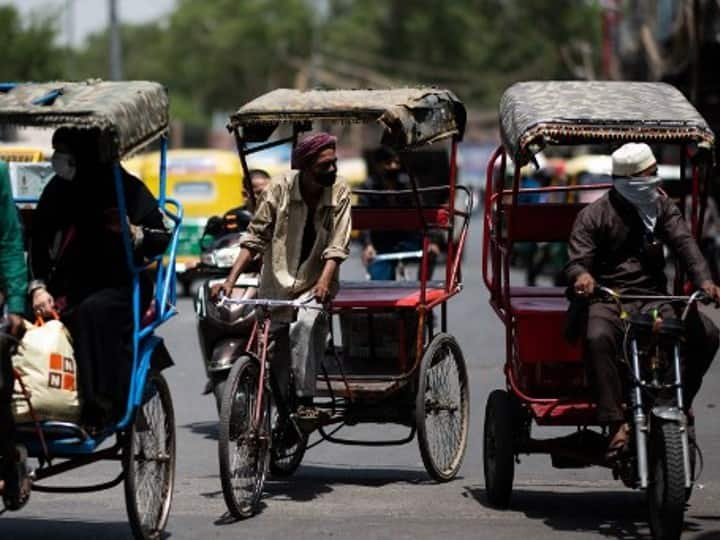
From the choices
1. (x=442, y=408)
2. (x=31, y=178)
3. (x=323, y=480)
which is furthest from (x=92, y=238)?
(x=31, y=178)

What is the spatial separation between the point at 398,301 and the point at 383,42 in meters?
86.3

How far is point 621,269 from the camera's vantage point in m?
8.18

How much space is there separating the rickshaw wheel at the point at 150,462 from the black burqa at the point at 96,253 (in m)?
0.29

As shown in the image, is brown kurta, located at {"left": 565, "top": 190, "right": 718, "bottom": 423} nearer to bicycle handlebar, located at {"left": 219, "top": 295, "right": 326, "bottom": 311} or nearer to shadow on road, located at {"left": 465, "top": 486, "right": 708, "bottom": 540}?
shadow on road, located at {"left": 465, "top": 486, "right": 708, "bottom": 540}

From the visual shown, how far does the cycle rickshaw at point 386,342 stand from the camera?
9336 millimetres

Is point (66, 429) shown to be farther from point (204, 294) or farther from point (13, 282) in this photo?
point (204, 294)

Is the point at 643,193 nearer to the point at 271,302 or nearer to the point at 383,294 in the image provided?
the point at 271,302

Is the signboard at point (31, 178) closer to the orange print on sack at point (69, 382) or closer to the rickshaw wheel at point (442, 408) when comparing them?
the rickshaw wheel at point (442, 408)

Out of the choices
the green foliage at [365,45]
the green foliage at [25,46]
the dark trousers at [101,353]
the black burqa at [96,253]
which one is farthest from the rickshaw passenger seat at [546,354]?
the green foliage at [365,45]

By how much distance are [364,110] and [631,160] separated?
183 cm

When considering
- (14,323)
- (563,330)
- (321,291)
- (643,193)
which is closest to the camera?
(14,323)

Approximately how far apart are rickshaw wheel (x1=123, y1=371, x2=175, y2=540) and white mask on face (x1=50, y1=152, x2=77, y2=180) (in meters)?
0.92

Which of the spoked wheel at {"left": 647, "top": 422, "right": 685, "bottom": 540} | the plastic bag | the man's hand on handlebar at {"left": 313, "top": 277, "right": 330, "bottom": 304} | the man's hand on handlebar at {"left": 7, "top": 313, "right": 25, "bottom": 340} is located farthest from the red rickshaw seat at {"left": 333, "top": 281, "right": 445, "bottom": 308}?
the man's hand on handlebar at {"left": 7, "top": 313, "right": 25, "bottom": 340}

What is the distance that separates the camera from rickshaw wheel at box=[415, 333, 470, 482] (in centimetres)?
939
